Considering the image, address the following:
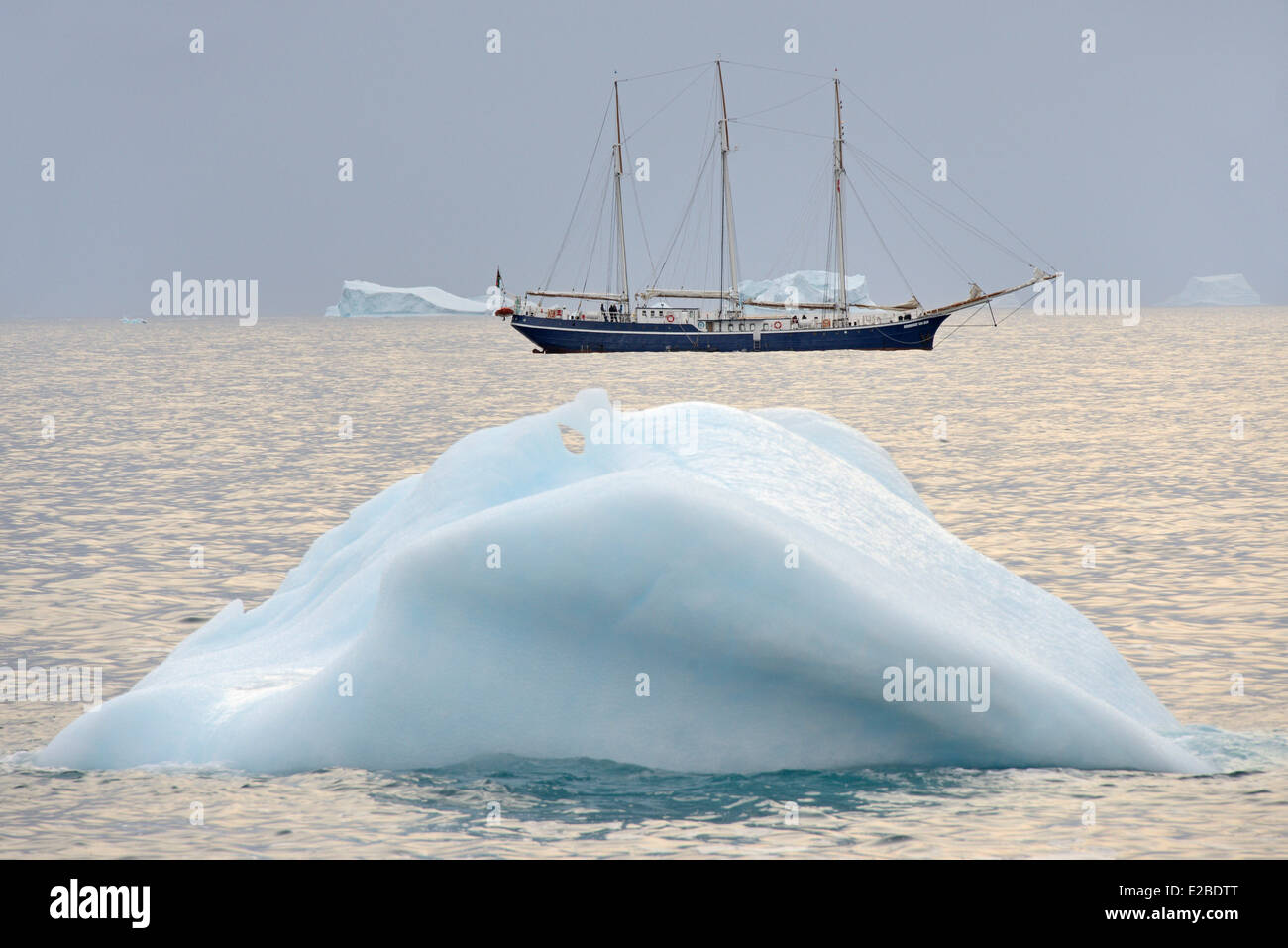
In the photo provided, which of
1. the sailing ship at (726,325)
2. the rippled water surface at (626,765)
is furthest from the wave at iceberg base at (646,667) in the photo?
the sailing ship at (726,325)

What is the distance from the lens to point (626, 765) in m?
8.27

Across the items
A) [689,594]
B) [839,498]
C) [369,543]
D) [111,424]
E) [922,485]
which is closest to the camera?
[689,594]

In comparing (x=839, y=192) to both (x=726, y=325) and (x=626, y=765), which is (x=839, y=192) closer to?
(x=726, y=325)

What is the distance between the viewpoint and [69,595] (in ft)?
48.6

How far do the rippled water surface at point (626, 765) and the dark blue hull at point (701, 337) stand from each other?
1910 inches

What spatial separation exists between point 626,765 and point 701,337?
3542 inches

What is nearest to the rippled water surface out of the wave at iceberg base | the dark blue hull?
the wave at iceberg base

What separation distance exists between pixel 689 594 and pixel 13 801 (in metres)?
4.45

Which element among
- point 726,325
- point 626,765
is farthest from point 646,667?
point 726,325

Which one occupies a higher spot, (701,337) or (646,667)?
(701,337)

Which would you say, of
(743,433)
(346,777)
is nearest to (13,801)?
(346,777)

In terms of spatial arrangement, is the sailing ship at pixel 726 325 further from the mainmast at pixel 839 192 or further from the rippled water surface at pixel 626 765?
the rippled water surface at pixel 626 765

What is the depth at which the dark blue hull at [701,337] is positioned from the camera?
97062 mm
